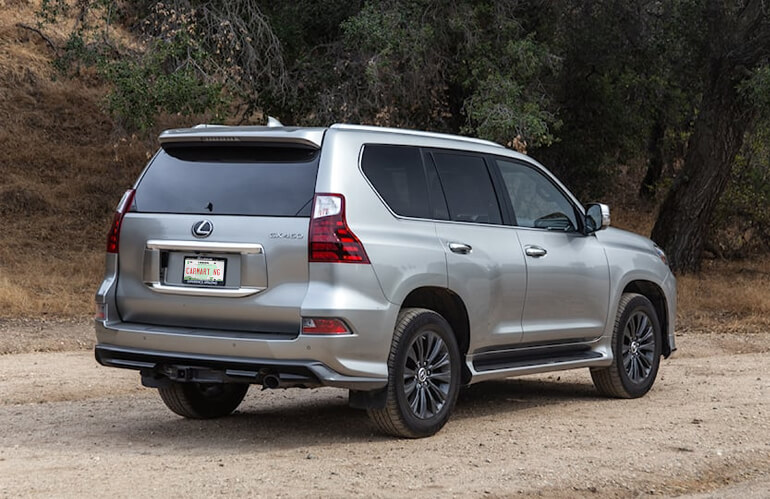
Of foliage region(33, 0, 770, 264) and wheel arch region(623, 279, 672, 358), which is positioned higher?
foliage region(33, 0, 770, 264)

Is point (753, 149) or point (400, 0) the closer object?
point (400, 0)

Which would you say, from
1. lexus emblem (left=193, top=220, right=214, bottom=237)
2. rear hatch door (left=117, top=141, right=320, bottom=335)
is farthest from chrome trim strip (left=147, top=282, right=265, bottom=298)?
lexus emblem (left=193, top=220, right=214, bottom=237)

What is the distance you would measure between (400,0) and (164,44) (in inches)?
151

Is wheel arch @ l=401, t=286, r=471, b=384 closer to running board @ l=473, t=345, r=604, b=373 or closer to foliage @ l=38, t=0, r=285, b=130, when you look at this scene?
running board @ l=473, t=345, r=604, b=373

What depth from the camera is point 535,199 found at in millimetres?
9438

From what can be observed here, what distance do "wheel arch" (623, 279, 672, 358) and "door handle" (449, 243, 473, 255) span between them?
2.49m

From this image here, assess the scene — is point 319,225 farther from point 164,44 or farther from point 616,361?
point 164,44

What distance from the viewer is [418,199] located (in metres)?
8.09

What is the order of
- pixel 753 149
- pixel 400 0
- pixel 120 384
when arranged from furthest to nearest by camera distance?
pixel 753 149 → pixel 400 0 → pixel 120 384

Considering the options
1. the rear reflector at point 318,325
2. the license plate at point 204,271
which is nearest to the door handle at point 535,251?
the rear reflector at point 318,325

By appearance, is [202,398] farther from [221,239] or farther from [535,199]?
[535,199]

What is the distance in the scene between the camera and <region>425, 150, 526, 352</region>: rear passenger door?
26.9 ft

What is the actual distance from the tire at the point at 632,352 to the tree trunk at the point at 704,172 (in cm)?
1100

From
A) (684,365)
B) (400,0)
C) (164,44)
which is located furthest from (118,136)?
(684,365)
